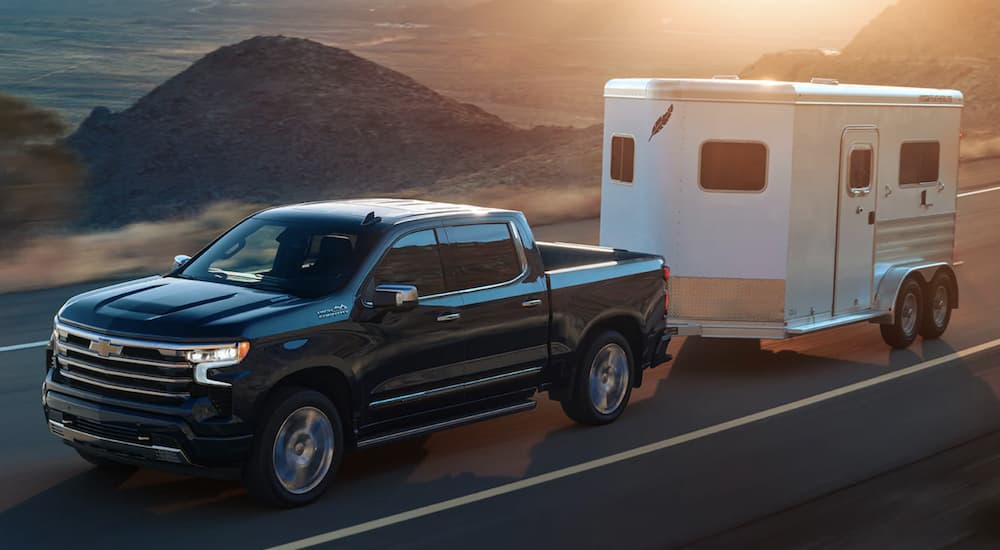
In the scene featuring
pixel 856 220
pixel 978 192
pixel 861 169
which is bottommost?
pixel 978 192

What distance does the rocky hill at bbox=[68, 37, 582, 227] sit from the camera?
159 ft

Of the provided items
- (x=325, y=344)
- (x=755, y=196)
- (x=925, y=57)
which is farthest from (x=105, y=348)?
(x=925, y=57)

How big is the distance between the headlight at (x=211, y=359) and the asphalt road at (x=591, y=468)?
858mm

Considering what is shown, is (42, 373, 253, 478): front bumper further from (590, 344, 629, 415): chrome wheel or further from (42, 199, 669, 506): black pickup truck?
(590, 344, 629, 415): chrome wheel

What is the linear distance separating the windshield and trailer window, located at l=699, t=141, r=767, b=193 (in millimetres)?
4749

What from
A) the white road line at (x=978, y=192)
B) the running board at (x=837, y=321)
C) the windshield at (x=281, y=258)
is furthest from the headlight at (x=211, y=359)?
the white road line at (x=978, y=192)

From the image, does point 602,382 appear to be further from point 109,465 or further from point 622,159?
point 109,465

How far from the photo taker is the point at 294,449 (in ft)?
26.6

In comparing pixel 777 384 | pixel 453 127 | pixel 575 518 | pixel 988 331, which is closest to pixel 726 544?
pixel 575 518

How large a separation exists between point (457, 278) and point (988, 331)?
8245 millimetres

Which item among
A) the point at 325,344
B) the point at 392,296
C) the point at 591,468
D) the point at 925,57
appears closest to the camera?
the point at 325,344

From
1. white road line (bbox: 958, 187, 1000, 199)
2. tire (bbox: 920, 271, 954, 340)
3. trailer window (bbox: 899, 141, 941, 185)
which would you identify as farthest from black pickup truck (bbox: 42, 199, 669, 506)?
white road line (bbox: 958, 187, 1000, 199)

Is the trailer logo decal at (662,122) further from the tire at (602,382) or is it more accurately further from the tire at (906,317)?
the tire at (906,317)

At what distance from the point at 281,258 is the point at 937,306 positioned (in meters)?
8.40
